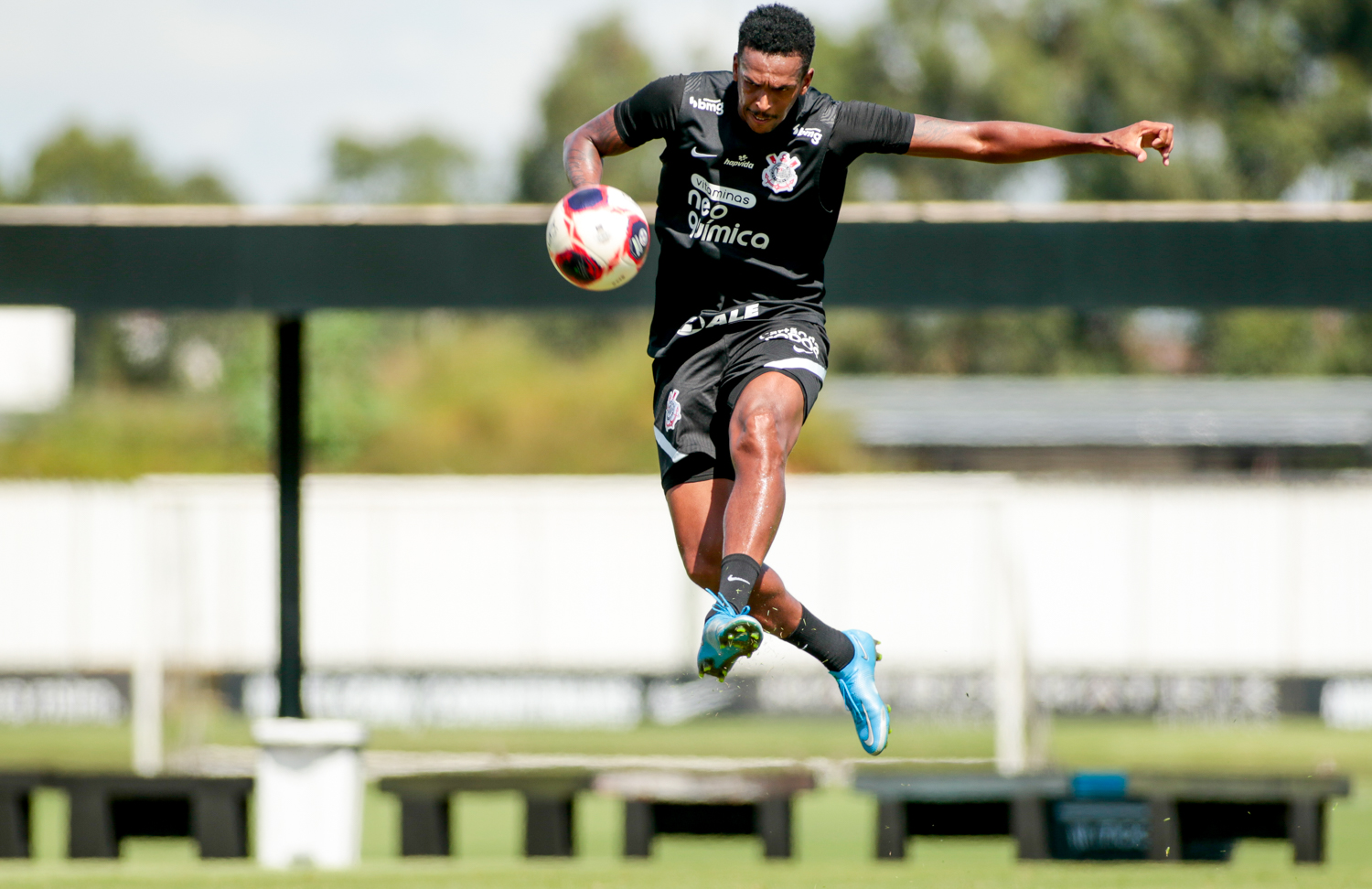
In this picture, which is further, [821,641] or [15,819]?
[15,819]

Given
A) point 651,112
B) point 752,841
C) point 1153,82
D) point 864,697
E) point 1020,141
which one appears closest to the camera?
point 1020,141

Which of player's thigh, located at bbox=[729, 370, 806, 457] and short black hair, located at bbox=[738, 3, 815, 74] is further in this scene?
player's thigh, located at bbox=[729, 370, 806, 457]

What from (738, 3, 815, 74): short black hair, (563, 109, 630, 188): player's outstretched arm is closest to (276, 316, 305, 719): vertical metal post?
(563, 109, 630, 188): player's outstretched arm

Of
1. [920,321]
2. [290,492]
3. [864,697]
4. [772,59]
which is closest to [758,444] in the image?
[864,697]

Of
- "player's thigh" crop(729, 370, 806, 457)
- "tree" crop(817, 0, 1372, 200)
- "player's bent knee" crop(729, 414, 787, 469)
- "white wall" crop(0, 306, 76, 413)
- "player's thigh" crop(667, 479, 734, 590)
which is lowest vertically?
"player's thigh" crop(667, 479, 734, 590)

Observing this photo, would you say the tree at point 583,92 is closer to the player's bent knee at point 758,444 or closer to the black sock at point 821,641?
the black sock at point 821,641

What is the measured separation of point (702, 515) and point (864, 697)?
1032 mm

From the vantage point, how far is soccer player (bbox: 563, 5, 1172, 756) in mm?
6746

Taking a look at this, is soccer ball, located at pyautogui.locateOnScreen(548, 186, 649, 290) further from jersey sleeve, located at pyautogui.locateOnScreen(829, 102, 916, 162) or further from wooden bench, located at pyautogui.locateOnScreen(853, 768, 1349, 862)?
wooden bench, located at pyautogui.locateOnScreen(853, 768, 1349, 862)

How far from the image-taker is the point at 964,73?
149ft

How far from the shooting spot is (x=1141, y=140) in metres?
6.67

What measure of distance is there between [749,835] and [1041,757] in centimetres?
583

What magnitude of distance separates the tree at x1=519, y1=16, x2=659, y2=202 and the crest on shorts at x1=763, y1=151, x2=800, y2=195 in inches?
1703

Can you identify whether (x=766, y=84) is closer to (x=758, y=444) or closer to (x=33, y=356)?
(x=758, y=444)
